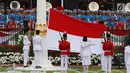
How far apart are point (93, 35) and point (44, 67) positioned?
2486mm

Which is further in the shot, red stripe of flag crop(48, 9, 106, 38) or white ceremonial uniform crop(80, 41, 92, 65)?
red stripe of flag crop(48, 9, 106, 38)

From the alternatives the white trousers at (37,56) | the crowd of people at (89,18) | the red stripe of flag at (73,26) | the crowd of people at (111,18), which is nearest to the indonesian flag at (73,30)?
the red stripe of flag at (73,26)

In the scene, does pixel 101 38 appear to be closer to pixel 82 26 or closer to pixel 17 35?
pixel 82 26

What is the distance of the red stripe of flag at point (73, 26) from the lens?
65.0 ft

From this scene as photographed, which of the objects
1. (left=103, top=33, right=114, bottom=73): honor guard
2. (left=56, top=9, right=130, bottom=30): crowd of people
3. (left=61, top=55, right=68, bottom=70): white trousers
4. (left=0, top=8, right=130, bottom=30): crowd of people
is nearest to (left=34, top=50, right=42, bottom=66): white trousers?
(left=61, top=55, right=68, bottom=70): white trousers

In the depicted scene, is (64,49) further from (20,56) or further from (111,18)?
(111,18)

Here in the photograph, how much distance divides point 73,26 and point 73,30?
184 millimetres

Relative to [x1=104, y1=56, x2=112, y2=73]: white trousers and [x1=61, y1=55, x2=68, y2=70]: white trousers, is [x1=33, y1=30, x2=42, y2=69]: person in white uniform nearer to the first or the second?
[x1=61, y1=55, x2=68, y2=70]: white trousers

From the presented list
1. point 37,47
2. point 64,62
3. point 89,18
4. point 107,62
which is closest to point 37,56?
point 37,47

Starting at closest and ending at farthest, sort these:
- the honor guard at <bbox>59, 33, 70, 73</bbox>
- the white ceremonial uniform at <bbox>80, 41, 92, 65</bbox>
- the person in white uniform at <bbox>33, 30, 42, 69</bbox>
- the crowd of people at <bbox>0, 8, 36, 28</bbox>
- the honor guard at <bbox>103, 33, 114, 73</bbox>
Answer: the white ceremonial uniform at <bbox>80, 41, 92, 65</bbox>
the honor guard at <bbox>59, 33, 70, 73</bbox>
the honor guard at <bbox>103, 33, 114, 73</bbox>
the person in white uniform at <bbox>33, 30, 42, 69</bbox>
the crowd of people at <bbox>0, 8, 36, 28</bbox>

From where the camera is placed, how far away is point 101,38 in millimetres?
19828

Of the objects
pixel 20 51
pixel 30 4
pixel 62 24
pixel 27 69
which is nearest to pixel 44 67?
pixel 27 69

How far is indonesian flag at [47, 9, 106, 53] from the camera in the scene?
64.8ft

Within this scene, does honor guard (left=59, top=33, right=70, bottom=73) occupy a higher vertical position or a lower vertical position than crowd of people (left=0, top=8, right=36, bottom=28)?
lower
